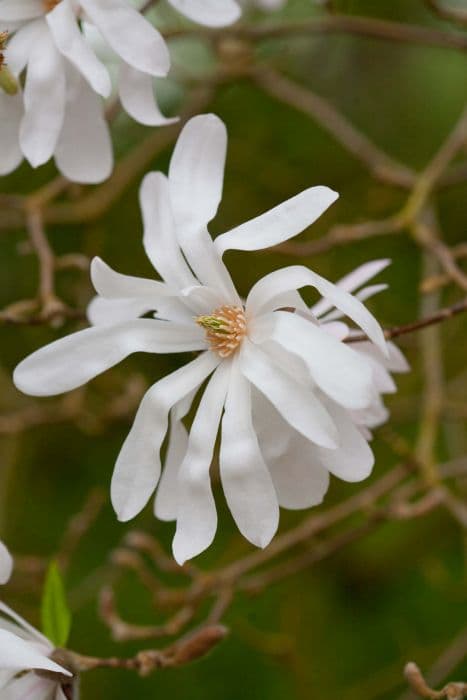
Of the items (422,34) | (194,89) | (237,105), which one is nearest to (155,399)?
(422,34)

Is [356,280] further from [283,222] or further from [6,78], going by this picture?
[6,78]

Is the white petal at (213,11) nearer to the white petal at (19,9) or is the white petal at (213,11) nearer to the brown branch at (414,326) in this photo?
the white petal at (19,9)

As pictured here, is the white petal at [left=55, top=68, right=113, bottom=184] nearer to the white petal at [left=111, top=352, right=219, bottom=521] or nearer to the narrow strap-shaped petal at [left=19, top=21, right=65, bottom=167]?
the narrow strap-shaped petal at [left=19, top=21, right=65, bottom=167]

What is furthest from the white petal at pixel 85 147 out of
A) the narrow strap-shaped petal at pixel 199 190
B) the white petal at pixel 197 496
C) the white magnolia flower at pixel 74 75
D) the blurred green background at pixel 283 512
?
the blurred green background at pixel 283 512

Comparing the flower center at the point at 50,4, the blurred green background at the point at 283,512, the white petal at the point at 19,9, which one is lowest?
the blurred green background at the point at 283,512

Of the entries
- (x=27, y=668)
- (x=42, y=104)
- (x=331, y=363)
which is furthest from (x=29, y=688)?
(x=42, y=104)

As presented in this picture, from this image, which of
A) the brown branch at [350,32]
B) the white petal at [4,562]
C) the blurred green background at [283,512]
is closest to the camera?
the white petal at [4,562]
